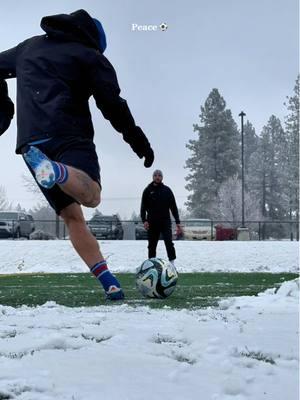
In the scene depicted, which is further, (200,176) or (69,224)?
(200,176)

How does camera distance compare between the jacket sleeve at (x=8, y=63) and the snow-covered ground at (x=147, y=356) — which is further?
the jacket sleeve at (x=8, y=63)

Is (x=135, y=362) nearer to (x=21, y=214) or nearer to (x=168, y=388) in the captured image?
(x=168, y=388)

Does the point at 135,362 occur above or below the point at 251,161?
below

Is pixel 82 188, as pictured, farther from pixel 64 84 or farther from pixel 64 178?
pixel 64 84

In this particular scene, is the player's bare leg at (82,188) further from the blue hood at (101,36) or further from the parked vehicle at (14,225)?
the parked vehicle at (14,225)

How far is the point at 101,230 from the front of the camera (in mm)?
32094

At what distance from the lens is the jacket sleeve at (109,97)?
437 cm

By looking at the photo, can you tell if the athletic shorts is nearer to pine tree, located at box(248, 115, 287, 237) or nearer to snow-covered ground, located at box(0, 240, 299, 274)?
snow-covered ground, located at box(0, 240, 299, 274)

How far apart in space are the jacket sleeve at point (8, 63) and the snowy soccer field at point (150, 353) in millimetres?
1819

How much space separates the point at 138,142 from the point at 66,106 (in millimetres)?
582

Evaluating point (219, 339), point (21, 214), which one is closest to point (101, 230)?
point (21, 214)

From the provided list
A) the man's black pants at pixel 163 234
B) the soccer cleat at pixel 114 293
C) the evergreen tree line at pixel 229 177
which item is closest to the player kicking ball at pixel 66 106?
the soccer cleat at pixel 114 293

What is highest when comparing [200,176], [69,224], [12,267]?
[200,176]

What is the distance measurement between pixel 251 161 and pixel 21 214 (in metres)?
46.5
